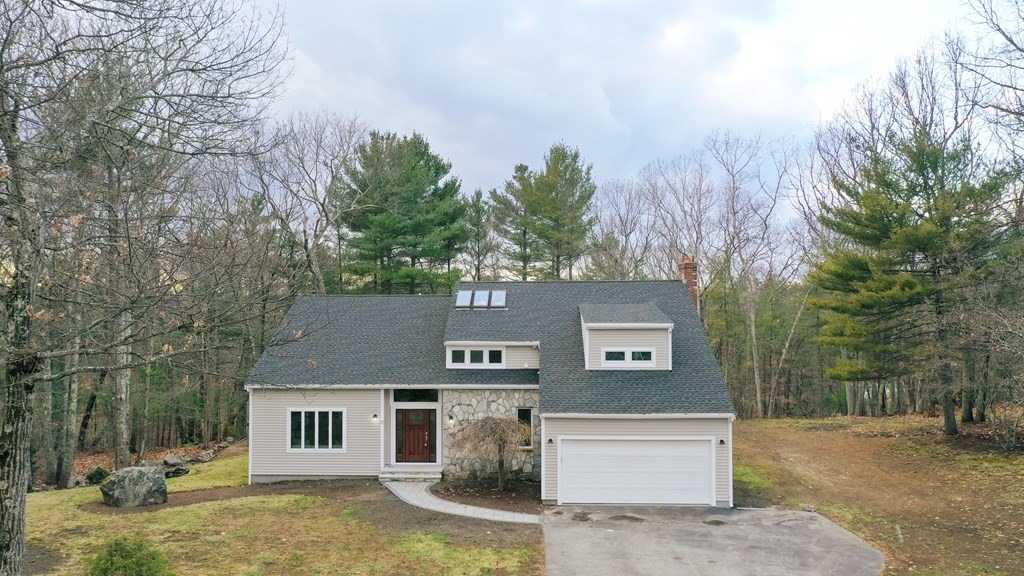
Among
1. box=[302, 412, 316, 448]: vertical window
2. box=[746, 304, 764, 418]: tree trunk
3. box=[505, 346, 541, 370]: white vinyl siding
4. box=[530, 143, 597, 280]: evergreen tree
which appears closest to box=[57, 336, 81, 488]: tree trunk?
box=[302, 412, 316, 448]: vertical window

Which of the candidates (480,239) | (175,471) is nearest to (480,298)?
(175,471)

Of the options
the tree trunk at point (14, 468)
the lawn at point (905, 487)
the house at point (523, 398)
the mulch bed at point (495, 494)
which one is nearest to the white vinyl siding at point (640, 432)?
the house at point (523, 398)

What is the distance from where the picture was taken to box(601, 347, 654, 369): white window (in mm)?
16297

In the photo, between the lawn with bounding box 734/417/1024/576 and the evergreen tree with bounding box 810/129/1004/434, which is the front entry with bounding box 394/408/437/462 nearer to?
the lawn with bounding box 734/417/1024/576

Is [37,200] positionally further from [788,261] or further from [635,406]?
[788,261]

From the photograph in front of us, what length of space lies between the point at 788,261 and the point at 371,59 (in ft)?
77.5

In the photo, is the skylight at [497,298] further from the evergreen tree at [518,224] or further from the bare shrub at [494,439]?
the evergreen tree at [518,224]

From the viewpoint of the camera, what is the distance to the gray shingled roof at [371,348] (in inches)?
672

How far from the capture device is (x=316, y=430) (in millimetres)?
16953

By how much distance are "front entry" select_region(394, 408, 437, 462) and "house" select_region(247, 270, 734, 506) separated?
0.03 meters

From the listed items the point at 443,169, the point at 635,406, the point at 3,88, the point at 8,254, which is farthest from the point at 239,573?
the point at 443,169

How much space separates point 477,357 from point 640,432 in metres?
5.10

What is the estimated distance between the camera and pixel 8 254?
6977 millimetres

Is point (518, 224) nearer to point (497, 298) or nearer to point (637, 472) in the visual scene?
point (497, 298)
